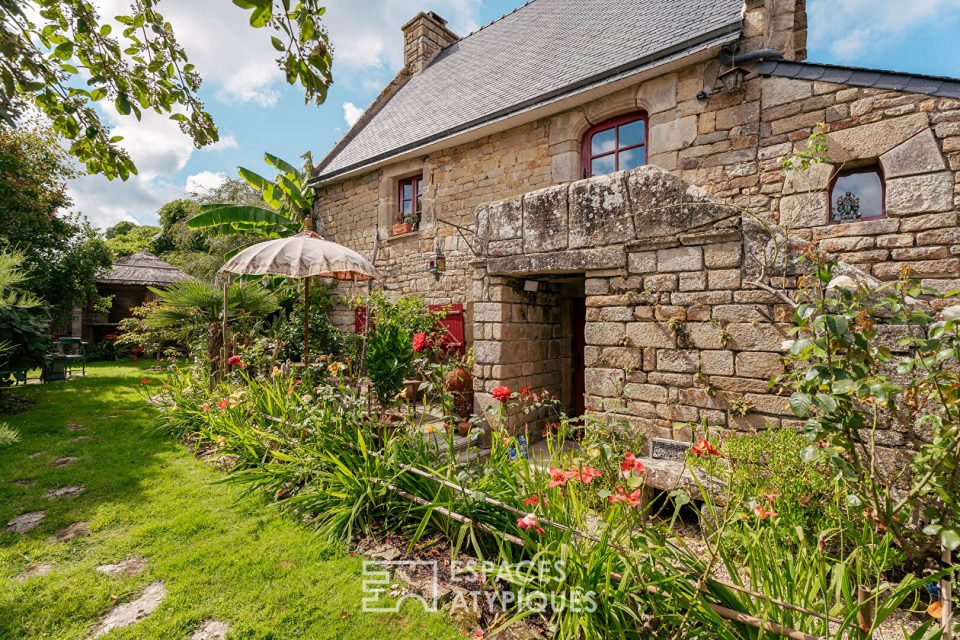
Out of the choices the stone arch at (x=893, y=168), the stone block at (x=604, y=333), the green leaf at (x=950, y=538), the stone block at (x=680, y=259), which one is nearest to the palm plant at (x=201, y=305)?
the stone block at (x=604, y=333)

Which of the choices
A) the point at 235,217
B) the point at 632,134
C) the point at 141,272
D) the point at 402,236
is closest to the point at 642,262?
the point at 632,134

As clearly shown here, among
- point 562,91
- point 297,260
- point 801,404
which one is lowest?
point 801,404

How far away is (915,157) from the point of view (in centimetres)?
464

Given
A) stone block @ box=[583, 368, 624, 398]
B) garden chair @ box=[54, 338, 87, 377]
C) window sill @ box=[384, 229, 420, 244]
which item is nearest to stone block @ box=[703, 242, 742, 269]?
stone block @ box=[583, 368, 624, 398]

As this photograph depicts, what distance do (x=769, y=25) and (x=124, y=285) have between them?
842 inches

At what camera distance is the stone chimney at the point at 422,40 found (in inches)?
508

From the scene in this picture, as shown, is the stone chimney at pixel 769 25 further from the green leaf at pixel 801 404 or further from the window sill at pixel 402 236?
the window sill at pixel 402 236

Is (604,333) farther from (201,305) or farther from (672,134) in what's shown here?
(201,305)

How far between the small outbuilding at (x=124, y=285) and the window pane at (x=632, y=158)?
15722 millimetres

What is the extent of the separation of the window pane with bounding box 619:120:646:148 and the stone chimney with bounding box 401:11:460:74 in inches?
338

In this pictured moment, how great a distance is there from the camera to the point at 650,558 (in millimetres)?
2236

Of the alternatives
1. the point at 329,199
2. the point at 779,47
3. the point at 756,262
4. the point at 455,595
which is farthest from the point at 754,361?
the point at 329,199

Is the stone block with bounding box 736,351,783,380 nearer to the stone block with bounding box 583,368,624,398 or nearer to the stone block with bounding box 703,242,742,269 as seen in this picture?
the stone block with bounding box 703,242,742,269

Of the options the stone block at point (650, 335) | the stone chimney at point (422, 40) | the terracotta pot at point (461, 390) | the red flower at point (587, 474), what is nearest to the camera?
the red flower at point (587, 474)
